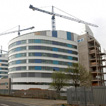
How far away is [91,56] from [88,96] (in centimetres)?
5909

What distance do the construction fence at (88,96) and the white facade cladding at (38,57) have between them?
142 ft

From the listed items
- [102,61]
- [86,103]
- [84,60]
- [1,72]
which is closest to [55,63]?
[84,60]

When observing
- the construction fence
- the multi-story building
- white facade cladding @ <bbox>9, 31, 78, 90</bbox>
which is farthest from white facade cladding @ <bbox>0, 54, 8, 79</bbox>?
the construction fence

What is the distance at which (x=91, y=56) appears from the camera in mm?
80812

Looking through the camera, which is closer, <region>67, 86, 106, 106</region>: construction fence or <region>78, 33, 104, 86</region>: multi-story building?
<region>67, 86, 106, 106</region>: construction fence

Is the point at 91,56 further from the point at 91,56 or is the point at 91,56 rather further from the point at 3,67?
the point at 3,67

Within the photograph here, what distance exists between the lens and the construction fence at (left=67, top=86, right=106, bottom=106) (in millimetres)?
21609

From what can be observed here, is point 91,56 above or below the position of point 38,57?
above

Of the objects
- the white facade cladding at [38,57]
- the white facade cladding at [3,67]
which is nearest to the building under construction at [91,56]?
the white facade cladding at [38,57]

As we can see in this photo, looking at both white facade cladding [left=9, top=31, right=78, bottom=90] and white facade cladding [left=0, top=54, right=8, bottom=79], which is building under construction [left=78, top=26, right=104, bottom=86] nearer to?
white facade cladding [left=9, top=31, right=78, bottom=90]

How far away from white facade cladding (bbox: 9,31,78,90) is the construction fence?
43.3 m

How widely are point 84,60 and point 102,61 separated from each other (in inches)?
382

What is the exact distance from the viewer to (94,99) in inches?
875

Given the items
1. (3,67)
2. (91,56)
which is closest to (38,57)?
(91,56)
